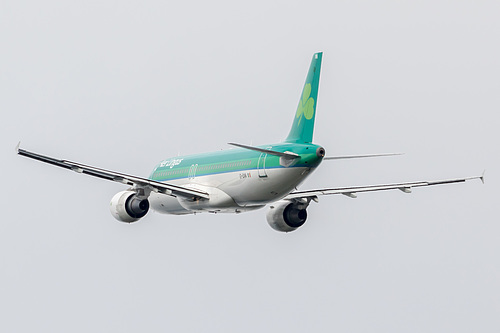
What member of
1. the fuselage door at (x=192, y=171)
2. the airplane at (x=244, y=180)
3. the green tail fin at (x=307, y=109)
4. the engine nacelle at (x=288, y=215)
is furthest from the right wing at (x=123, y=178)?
the green tail fin at (x=307, y=109)

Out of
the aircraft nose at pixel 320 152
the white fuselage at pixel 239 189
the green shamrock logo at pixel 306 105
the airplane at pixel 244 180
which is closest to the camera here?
the aircraft nose at pixel 320 152

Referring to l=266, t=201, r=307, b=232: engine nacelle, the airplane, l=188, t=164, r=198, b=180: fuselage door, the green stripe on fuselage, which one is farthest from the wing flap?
l=188, t=164, r=198, b=180: fuselage door

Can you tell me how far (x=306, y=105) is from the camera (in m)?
63.1

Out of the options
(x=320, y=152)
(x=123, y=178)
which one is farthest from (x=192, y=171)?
(x=320, y=152)

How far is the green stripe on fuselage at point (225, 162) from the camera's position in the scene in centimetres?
6144

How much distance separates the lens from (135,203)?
218 feet

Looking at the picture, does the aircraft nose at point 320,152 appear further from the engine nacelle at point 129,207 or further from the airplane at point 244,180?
the engine nacelle at point 129,207

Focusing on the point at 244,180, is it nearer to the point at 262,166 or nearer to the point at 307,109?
the point at 262,166

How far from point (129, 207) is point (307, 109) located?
1231 centimetres

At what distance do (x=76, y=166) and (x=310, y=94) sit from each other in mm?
13526

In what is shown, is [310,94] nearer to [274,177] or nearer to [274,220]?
[274,177]

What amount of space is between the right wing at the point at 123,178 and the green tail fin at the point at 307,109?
7.39 meters

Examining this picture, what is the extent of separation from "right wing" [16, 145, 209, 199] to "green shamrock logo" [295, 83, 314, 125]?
8464 millimetres

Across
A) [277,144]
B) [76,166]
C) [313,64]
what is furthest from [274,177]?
[76,166]
